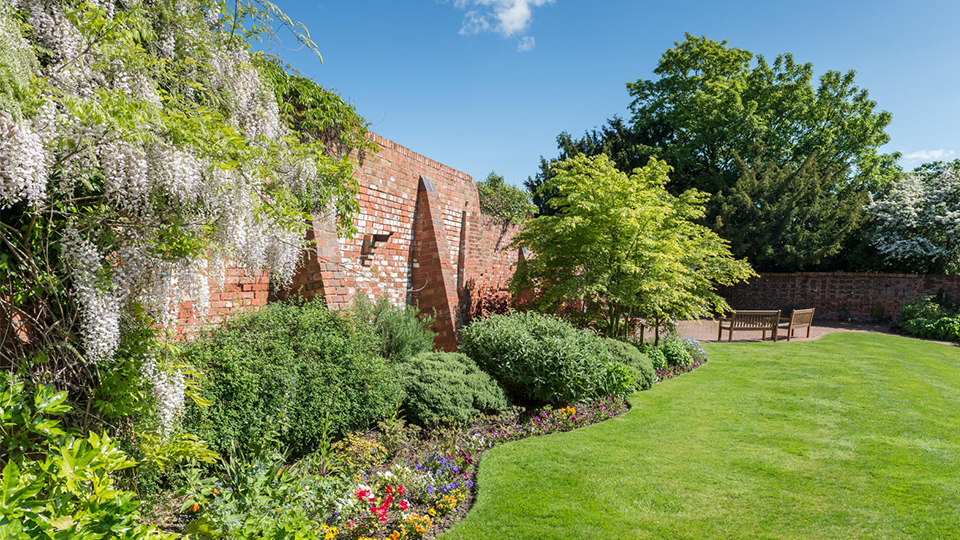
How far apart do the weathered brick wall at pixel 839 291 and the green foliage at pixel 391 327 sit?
19.0 metres

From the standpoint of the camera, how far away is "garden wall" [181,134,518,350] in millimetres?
5582

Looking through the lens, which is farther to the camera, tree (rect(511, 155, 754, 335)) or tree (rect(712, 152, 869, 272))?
tree (rect(712, 152, 869, 272))

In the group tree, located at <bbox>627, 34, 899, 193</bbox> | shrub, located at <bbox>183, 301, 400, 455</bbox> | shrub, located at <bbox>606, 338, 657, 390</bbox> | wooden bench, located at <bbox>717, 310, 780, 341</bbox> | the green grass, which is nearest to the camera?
the green grass

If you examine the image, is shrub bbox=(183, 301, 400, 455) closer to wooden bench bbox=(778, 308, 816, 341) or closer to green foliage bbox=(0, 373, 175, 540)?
green foliage bbox=(0, 373, 175, 540)

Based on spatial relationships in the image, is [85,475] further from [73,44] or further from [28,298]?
[73,44]

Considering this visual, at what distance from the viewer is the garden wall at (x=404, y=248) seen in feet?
18.3

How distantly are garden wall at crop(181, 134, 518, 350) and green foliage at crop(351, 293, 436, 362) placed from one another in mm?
245

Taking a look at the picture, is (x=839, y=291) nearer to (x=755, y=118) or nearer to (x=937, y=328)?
(x=937, y=328)

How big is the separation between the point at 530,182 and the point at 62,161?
2192 centimetres

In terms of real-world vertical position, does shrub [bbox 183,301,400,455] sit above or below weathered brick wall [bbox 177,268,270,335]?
below

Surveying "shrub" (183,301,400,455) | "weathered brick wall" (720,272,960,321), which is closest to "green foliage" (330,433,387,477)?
"shrub" (183,301,400,455)

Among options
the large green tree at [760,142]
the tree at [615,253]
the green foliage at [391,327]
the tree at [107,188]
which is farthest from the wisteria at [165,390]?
the large green tree at [760,142]

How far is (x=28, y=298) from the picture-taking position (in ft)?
9.56

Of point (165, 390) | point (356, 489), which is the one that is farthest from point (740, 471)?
point (165, 390)
